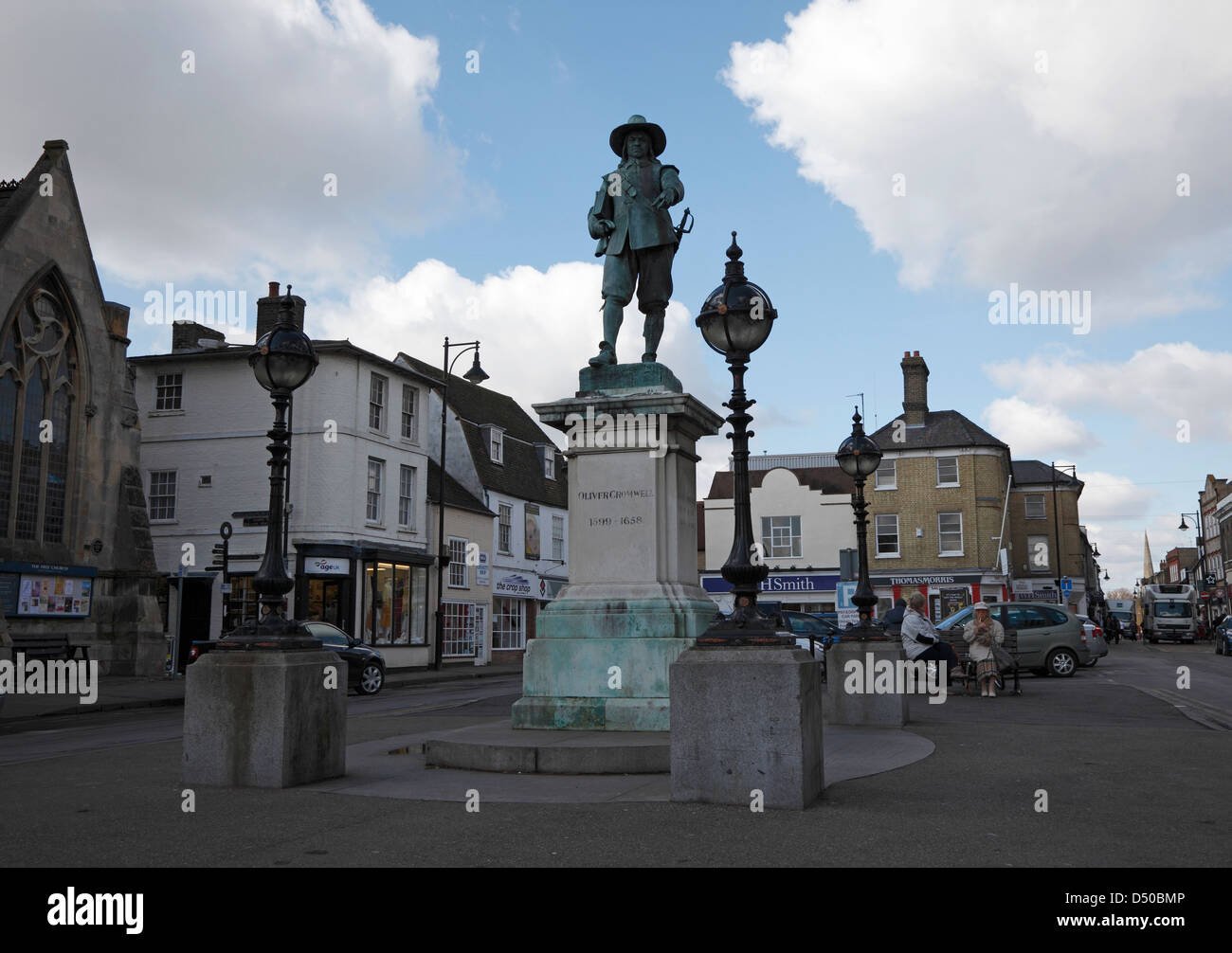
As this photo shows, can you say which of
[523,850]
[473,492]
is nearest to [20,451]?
[473,492]

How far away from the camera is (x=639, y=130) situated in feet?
35.6

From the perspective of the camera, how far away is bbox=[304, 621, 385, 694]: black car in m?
21.6

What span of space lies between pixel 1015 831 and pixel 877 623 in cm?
757

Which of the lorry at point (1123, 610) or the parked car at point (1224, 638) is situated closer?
the parked car at point (1224, 638)

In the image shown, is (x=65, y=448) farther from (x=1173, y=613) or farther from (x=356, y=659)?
(x=1173, y=613)

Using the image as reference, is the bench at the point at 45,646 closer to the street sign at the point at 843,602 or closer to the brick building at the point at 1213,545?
the street sign at the point at 843,602

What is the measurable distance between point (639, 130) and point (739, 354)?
14.5 feet

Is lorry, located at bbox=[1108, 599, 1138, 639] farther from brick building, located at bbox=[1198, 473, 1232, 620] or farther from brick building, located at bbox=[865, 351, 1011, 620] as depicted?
brick building, located at bbox=[865, 351, 1011, 620]

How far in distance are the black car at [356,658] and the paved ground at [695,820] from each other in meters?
11.2

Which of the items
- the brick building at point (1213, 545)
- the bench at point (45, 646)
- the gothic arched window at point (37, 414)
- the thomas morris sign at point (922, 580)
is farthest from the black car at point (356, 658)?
the brick building at point (1213, 545)

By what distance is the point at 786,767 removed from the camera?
6254 millimetres

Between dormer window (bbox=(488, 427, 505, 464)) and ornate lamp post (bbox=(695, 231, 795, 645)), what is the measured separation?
34.7 m

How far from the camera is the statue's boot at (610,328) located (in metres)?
10.6
